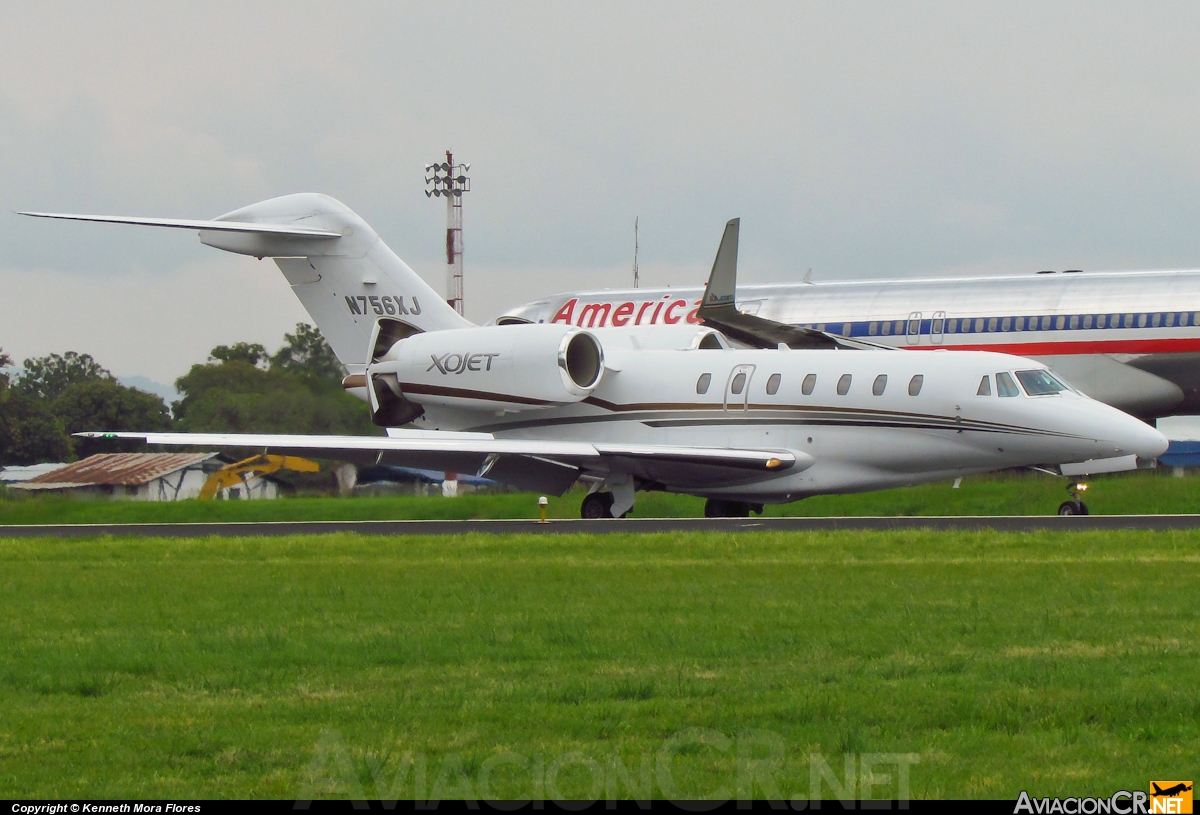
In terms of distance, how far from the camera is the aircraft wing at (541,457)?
25.2 meters

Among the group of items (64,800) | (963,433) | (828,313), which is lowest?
(64,800)

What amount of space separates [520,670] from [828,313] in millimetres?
29616

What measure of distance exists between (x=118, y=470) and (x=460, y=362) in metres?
25.7

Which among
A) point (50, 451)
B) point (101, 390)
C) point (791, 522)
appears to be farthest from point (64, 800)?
point (101, 390)

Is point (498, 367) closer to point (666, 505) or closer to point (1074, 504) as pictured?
point (666, 505)

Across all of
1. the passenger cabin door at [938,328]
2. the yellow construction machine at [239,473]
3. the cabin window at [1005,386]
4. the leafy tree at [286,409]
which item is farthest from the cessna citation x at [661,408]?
the yellow construction machine at [239,473]

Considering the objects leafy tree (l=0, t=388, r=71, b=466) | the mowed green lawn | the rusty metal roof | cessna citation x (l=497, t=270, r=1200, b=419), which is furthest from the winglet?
leafy tree (l=0, t=388, r=71, b=466)

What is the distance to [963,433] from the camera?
24094 mm

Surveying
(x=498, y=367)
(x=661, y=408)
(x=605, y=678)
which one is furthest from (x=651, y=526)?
(x=605, y=678)

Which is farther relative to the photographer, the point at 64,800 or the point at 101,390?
the point at 101,390

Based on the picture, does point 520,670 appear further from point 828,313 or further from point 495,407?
point 828,313

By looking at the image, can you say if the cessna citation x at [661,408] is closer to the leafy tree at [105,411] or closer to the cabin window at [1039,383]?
the cabin window at [1039,383]

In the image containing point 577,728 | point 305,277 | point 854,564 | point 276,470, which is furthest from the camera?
point 276,470

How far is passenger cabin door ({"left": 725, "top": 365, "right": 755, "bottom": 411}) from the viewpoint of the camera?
26.3 m
